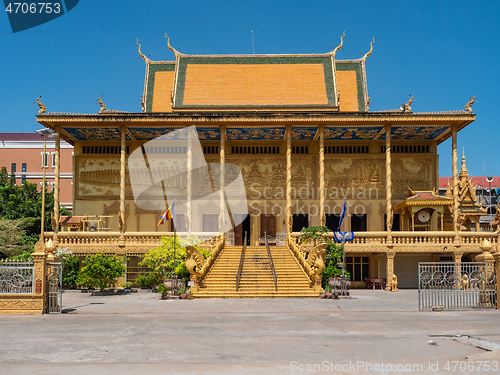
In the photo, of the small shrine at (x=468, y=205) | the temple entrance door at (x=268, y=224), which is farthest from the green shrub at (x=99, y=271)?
the small shrine at (x=468, y=205)

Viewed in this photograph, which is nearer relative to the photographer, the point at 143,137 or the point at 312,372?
the point at 312,372

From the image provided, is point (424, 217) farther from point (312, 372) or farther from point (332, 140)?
point (312, 372)

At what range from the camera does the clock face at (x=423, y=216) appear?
3084cm

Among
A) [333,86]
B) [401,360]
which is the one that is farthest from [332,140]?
[401,360]

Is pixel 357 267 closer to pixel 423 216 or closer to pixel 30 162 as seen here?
pixel 423 216

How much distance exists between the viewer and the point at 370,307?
58.3 ft

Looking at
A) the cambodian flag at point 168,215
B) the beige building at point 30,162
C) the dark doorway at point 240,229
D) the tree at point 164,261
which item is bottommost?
the tree at point 164,261

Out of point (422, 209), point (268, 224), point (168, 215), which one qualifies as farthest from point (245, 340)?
point (422, 209)

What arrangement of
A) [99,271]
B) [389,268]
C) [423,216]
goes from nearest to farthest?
[99,271] < [389,268] < [423,216]

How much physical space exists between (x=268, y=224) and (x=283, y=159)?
14.3 ft

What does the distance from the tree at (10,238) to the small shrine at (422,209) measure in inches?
930

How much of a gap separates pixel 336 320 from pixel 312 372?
6290mm

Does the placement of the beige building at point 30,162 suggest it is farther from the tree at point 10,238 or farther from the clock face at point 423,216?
the clock face at point 423,216

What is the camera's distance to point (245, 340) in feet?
36.4
